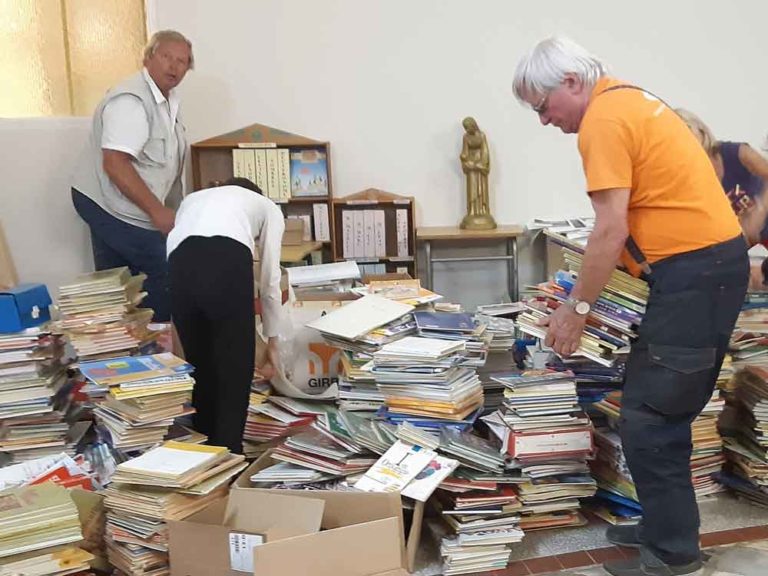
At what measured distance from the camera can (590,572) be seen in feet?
7.30

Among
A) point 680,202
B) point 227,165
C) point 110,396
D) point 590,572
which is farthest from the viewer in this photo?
point 227,165

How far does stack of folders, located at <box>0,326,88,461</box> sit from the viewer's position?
110 inches

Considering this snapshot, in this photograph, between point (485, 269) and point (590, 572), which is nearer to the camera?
point (590, 572)

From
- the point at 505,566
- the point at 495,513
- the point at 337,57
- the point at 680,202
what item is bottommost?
the point at 505,566

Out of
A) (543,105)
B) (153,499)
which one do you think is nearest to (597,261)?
(543,105)

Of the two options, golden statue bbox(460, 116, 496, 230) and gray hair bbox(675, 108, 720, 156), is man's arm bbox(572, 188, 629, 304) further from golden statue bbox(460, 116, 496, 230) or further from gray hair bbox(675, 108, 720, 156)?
golden statue bbox(460, 116, 496, 230)

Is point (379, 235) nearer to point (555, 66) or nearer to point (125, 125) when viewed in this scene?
point (125, 125)

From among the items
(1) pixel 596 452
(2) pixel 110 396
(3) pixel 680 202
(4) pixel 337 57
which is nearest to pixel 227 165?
(4) pixel 337 57

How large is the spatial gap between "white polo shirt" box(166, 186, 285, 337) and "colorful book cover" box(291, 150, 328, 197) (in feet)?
6.19

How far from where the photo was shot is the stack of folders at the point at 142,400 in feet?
8.16

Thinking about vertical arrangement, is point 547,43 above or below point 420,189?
above

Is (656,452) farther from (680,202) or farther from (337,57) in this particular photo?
(337,57)

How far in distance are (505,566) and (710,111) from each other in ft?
13.0

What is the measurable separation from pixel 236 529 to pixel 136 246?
6.53 ft
